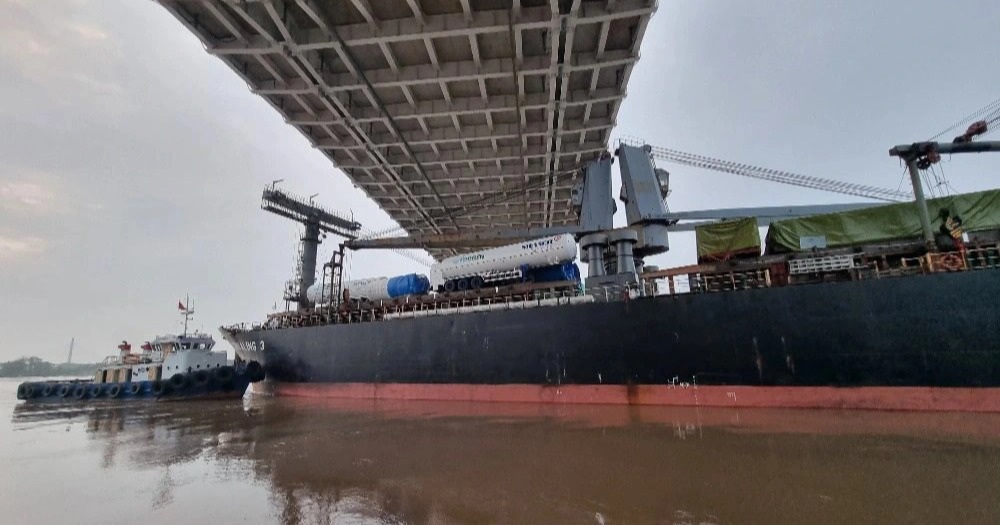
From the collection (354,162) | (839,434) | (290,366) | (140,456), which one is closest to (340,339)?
(290,366)

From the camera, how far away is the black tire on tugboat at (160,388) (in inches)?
858

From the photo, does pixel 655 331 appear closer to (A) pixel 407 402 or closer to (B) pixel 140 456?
(A) pixel 407 402

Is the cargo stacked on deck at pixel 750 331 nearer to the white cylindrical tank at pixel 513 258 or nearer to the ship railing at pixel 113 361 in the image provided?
the white cylindrical tank at pixel 513 258

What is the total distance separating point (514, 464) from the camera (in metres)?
7.07

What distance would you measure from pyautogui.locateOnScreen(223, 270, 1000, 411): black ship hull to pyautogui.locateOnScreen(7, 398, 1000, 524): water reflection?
3.19ft

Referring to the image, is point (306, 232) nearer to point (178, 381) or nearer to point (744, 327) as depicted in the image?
point (178, 381)

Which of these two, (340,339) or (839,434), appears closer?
(839,434)

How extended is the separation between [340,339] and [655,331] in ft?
52.7

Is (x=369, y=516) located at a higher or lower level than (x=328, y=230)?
lower

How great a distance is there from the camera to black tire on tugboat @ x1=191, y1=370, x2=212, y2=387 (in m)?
22.3

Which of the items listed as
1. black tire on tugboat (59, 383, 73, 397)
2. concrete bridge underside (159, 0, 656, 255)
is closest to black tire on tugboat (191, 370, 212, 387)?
black tire on tugboat (59, 383, 73, 397)

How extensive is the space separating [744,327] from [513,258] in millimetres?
11366

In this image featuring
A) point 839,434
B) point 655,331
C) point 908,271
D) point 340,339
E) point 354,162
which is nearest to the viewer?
point 839,434

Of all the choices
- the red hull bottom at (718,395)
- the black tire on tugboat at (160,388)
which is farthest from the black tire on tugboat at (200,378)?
the red hull bottom at (718,395)
